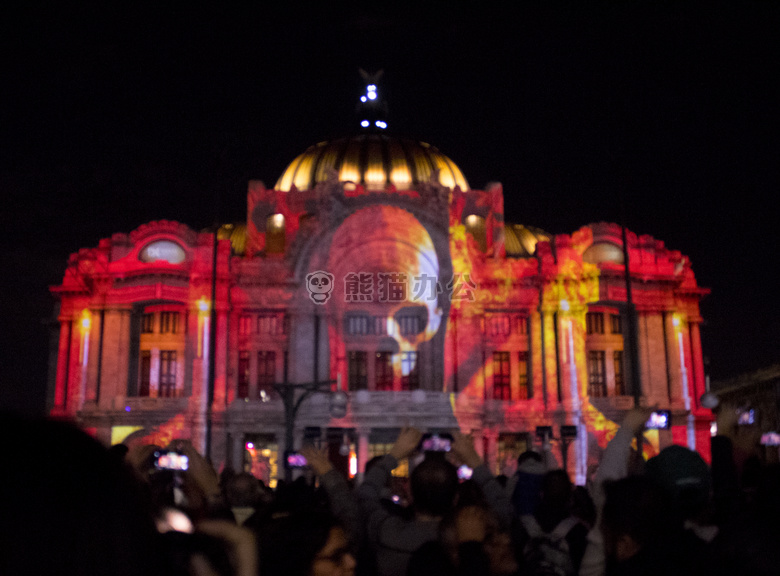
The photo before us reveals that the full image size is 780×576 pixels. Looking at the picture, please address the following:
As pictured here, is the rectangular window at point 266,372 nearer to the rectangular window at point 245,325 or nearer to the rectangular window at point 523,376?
the rectangular window at point 245,325

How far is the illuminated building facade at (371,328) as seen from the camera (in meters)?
46.7

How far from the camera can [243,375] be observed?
48406 millimetres

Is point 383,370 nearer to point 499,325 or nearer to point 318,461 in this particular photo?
point 499,325

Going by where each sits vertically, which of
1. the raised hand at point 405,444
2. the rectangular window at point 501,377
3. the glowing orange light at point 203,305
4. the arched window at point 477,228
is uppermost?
the arched window at point 477,228

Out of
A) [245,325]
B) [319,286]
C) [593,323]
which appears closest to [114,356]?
[245,325]

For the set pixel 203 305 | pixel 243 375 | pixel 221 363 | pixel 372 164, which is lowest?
pixel 243 375

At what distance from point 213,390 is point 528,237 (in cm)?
2476

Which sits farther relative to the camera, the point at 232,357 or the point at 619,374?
the point at 619,374

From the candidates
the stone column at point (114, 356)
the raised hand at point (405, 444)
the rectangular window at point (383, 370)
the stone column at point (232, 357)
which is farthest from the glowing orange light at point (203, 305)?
the raised hand at point (405, 444)

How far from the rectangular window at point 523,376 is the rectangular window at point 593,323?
13.4 feet

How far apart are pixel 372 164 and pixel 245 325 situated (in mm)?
16023

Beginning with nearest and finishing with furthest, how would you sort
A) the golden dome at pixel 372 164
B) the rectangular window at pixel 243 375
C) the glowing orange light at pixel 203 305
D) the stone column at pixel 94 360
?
the glowing orange light at pixel 203 305 < the stone column at pixel 94 360 < the rectangular window at pixel 243 375 < the golden dome at pixel 372 164

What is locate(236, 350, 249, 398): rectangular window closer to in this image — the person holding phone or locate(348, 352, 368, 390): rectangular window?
locate(348, 352, 368, 390): rectangular window

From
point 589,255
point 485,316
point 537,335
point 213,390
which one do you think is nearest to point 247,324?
point 213,390
